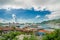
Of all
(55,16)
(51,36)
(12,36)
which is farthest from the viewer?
(55,16)


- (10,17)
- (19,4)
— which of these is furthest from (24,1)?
(10,17)

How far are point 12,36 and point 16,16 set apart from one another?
65 cm

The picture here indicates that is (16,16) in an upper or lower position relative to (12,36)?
upper

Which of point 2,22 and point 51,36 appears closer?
point 51,36

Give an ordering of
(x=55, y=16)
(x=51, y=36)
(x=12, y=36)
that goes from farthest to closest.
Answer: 1. (x=55, y=16)
2. (x=12, y=36)
3. (x=51, y=36)

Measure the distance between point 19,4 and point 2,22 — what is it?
57 cm

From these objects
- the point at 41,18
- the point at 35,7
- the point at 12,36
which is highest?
the point at 35,7

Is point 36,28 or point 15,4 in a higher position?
point 15,4

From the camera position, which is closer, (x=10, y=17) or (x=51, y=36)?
(x=51, y=36)

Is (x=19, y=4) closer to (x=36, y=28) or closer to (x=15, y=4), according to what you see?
(x=15, y=4)

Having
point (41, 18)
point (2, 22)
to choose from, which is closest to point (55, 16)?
point (41, 18)

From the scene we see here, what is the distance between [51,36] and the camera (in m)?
3.06

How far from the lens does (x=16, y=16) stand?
405 centimetres

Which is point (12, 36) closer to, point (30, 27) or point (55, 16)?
point (30, 27)
